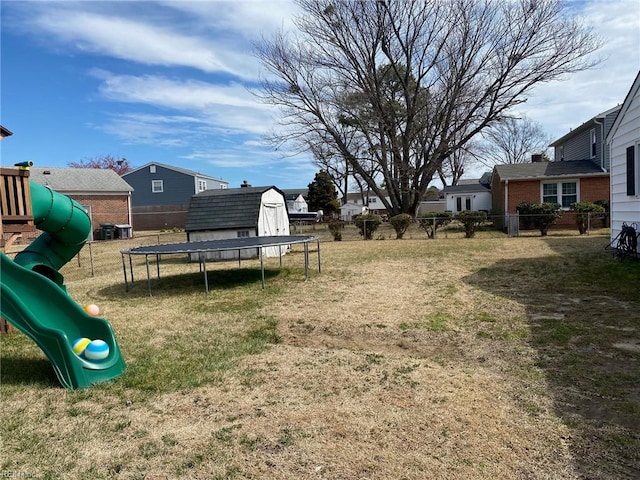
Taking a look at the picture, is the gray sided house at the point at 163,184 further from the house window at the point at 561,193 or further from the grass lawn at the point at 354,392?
the grass lawn at the point at 354,392

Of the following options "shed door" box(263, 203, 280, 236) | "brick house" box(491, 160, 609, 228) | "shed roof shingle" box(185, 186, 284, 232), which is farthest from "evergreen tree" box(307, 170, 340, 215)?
"shed roof shingle" box(185, 186, 284, 232)

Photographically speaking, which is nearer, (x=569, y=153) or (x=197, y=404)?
(x=197, y=404)

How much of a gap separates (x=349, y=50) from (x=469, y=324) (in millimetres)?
20928

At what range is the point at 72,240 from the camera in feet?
21.5

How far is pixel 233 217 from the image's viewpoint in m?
14.5

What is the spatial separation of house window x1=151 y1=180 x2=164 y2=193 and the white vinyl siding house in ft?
112

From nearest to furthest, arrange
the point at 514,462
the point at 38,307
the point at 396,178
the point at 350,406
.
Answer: the point at 514,462 → the point at 350,406 → the point at 38,307 → the point at 396,178

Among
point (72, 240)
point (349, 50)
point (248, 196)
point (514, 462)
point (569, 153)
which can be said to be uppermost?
point (349, 50)

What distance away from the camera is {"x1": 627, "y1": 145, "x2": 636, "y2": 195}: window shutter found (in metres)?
9.36

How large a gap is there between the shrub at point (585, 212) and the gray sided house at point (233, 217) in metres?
11.5

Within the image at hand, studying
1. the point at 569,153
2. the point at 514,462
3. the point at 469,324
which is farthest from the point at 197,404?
the point at 569,153

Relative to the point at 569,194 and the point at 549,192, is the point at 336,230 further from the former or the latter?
the point at 569,194

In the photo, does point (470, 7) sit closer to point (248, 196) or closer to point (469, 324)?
point (248, 196)

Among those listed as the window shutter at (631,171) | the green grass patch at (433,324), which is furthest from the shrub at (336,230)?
the green grass patch at (433,324)
